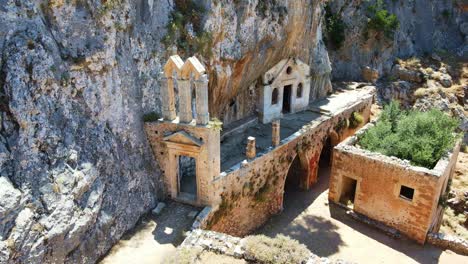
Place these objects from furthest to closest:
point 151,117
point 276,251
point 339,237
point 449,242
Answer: point 339,237 < point 449,242 < point 151,117 < point 276,251

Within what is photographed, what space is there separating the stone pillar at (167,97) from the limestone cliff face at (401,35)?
20.8 m

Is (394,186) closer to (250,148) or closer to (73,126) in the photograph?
(250,148)

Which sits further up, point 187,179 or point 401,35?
point 401,35

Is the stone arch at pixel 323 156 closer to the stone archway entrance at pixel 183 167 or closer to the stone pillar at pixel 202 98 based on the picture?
Result: the stone archway entrance at pixel 183 167

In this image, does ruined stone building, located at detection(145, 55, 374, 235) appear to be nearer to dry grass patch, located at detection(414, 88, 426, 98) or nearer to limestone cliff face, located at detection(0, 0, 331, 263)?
limestone cliff face, located at detection(0, 0, 331, 263)

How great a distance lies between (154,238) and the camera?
416 inches

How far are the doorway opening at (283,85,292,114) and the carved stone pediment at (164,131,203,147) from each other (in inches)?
432

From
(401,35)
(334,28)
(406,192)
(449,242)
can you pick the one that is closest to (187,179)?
(406,192)

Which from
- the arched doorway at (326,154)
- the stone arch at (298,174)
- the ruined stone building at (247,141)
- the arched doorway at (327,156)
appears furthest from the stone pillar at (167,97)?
the arched doorway at (326,154)

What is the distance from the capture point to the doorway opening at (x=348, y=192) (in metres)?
16.3

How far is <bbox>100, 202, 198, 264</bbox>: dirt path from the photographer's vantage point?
9797 mm

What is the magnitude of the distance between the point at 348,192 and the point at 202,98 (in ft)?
31.4

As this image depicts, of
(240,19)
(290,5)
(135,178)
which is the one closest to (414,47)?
(290,5)

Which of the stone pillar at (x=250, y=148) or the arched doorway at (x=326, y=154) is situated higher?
the stone pillar at (x=250, y=148)
